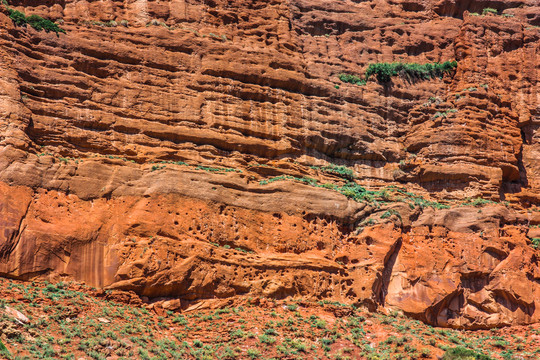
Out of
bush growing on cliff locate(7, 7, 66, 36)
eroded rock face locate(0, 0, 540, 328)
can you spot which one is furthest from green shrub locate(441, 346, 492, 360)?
bush growing on cliff locate(7, 7, 66, 36)

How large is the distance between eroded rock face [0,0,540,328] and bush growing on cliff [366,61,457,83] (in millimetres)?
527

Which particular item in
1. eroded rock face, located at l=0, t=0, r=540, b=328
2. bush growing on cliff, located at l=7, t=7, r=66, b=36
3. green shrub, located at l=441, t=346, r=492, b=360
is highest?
bush growing on cliff, located at l=7, t=7, r=66, b=36

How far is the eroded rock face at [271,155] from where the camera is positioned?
26.2 metres

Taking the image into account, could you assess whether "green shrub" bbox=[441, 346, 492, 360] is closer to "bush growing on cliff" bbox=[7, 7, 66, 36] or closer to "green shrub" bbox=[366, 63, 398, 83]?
"green shrub" bbox=[366, 63, 398, 83]

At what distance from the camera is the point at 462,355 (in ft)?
78.5

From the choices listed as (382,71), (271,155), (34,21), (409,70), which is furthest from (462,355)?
(34,21)

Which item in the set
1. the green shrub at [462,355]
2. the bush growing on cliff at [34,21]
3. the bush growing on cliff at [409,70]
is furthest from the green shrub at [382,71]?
the green shrub at [462,355]

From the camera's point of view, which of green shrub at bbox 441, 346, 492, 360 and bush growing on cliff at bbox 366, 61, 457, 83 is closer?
green shrub at bbox 441, 346, 492, 360

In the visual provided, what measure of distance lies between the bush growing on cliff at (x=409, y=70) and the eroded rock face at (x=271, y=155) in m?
0.53

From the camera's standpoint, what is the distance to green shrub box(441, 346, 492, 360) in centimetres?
2363

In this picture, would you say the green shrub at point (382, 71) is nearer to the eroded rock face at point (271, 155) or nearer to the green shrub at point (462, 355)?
the eroded rock face at point (271, 155)

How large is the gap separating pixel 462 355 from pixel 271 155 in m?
13.4

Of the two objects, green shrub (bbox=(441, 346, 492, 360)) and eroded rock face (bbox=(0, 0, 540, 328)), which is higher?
eroded rock face (bbox=(0, 0, 540, 328))

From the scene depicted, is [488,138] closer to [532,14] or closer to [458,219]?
[458,219]
